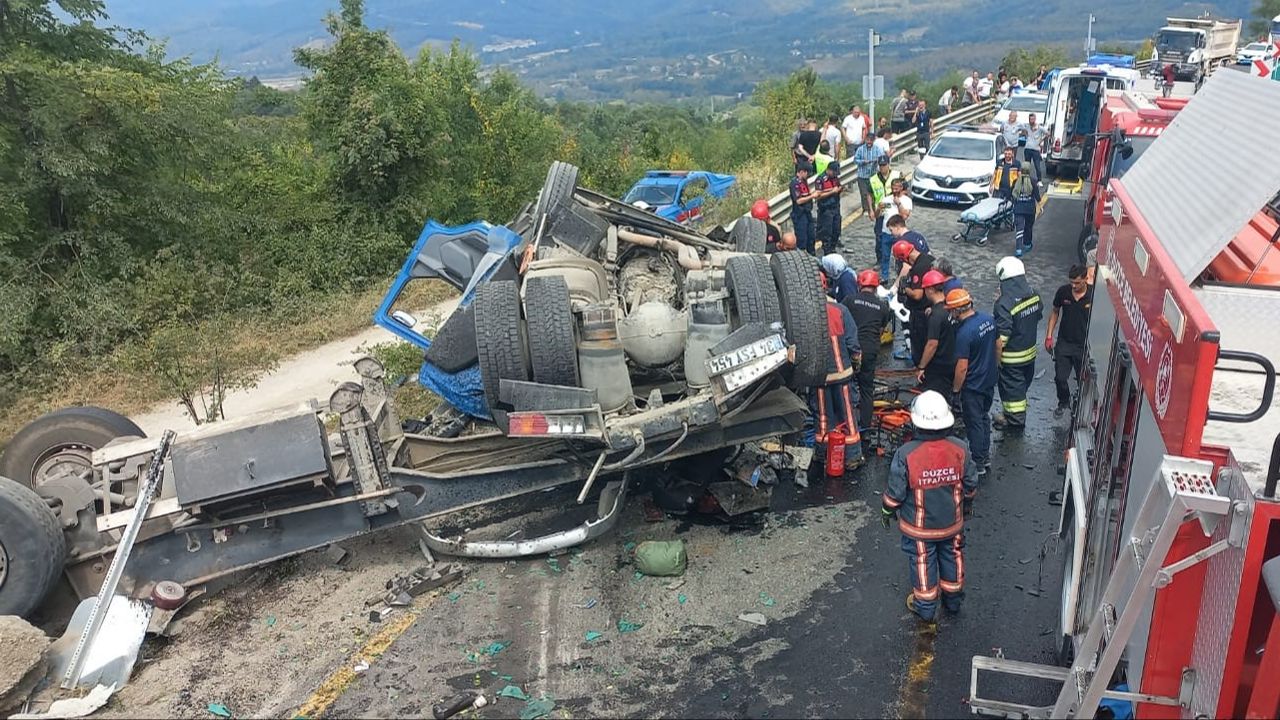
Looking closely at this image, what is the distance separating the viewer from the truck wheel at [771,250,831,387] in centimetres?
664

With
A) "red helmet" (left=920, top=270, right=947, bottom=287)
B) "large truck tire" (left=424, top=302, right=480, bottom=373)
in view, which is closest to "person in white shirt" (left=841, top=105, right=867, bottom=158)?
"red helmet" (left=920, top=270, right=947, bottom=287)

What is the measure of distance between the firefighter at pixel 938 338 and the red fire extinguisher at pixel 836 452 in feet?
2.73

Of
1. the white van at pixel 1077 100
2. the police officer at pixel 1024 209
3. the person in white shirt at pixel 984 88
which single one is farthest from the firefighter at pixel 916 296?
the person in white shirt at pixel 984 88

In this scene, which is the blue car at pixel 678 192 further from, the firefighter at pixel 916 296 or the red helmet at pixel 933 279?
the red helmet at pixel 933 279

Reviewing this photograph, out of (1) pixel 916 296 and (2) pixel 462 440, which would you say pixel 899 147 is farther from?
(2) pixel 462 440

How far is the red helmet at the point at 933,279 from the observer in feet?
23.7

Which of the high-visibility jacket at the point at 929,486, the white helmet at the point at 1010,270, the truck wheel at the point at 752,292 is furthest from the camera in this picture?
the white helmet at the point at 1010,270

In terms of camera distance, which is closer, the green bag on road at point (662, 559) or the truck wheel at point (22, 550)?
the truck wheel at point (22, 550)

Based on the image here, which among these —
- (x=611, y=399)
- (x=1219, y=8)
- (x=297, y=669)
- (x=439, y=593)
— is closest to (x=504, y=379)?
(x=611, y=399)

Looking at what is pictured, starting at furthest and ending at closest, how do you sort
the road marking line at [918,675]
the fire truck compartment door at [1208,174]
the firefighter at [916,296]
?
the firefighter at [916,296] → the road marking line at [918,675] → the fire truck compartment door at [1208,174]

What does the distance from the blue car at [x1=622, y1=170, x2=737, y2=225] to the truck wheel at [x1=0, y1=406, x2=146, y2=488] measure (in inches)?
344

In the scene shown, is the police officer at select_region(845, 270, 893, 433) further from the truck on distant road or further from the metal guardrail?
the truck on distant road

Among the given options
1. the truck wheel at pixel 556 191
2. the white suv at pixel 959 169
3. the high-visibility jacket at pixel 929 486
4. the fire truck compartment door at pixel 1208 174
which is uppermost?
the fire truck compartment door at pixel 1208 174

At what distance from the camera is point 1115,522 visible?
13.2ft
